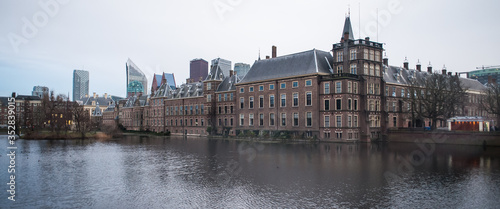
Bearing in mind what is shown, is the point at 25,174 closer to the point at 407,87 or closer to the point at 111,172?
the point at 111,172

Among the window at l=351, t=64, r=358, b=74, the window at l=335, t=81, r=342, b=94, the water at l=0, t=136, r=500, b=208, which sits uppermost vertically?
the window at l=351, t=64, r=358, b=74

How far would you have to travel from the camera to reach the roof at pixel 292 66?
62438 millimetres

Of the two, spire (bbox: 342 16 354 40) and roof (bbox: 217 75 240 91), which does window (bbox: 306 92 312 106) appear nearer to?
spire (bbox: 342 16 354 40)

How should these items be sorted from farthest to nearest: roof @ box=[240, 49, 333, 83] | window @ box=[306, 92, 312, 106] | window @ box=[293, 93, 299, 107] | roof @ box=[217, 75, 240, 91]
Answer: roof @ box=[217, 75, 240, 91] → window @ box=[293, 93, 299, 107] → roof @ box=[240, 49, 333, 83] → window @ box=[306, 92, 312, 106]

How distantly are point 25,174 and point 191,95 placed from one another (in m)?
66.2

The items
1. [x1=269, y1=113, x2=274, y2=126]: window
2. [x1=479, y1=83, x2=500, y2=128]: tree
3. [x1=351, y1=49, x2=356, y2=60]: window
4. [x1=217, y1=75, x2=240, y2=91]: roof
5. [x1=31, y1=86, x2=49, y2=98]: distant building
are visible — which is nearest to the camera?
[x1=479, y1=83, x2=500, y2=128]: tree

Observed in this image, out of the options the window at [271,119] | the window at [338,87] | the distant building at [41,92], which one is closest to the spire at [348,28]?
the window at [338,87]

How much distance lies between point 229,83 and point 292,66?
2125 centimetres

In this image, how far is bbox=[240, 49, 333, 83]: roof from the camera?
62438 mm

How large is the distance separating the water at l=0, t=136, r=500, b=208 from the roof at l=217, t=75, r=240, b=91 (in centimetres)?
4530

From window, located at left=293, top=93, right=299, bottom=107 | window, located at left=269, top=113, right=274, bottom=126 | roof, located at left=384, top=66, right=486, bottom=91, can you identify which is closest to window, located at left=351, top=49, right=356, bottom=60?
roof, located at left=384, top=66, right=486, bottom=91

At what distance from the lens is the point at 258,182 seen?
80.9ft

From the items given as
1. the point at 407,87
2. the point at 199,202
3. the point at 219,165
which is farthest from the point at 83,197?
the point at 407,87

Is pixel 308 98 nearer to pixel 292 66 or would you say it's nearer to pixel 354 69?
pixel 292 66
